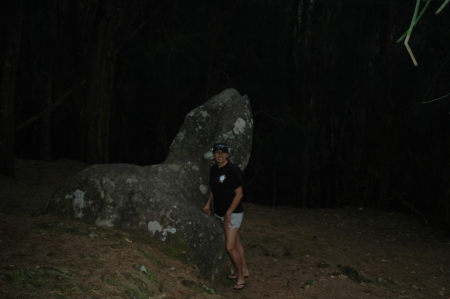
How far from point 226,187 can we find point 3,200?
4.47 meters

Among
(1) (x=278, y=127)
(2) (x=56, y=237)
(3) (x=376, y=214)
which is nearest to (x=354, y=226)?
(3) (x=376, y=214)

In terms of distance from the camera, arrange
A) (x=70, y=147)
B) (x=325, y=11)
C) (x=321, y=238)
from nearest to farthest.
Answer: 1. (x=321, y=238)
2. (x=325, y=11)
3. (x=70, y=147)

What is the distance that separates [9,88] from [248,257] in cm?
641

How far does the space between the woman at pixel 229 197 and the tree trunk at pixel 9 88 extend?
6.25 metres

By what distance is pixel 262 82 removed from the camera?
17.3m

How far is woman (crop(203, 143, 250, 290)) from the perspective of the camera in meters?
5.48

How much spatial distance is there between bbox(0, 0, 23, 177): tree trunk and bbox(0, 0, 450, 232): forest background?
22 millimetres

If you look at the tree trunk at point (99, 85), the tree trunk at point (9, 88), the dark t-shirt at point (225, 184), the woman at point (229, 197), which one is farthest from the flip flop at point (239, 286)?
the tree trunk at point (99, 85)

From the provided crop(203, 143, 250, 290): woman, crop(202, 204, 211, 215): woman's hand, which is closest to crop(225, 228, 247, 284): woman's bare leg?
crop(203, 143, 250, 290): woman

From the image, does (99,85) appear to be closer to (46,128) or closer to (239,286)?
(46,128)

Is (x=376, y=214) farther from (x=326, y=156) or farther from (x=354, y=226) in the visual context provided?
(x=326, y=156)

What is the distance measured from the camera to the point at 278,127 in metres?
16.2

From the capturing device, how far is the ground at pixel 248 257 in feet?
12.0

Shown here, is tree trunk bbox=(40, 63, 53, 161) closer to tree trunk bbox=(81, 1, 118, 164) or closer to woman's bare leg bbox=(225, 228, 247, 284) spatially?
tree trunk bbox=(81, 1, 118, 164)
